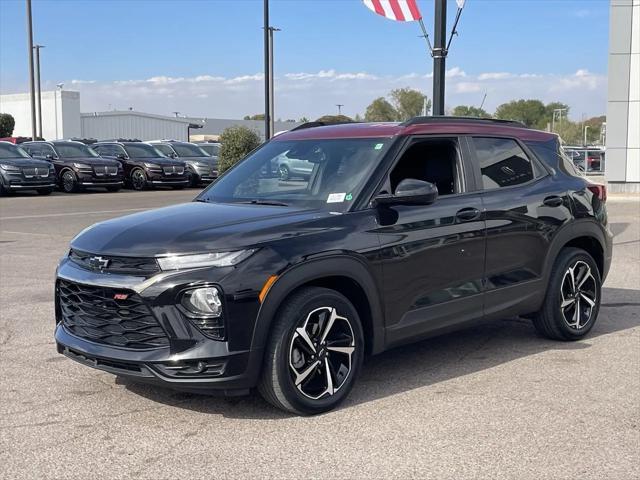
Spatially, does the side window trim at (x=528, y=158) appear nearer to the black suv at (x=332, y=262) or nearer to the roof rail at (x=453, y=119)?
the black suv at (x=332, y=262)

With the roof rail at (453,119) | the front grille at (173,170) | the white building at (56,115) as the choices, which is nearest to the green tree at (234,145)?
the front grille at (173,170)

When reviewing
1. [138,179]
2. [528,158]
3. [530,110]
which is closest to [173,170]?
[138,179]

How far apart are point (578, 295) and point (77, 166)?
21007 mm

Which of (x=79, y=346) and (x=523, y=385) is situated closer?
(x=79, y=346)

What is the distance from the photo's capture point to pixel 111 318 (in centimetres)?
461

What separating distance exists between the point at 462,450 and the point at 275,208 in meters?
1.97

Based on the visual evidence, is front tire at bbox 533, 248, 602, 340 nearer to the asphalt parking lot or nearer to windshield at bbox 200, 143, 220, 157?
the asphalt parking lot

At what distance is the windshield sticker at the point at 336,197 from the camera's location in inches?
204

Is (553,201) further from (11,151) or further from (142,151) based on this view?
(142,151)

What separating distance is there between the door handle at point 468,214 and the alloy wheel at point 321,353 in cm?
129

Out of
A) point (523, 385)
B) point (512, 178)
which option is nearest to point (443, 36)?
point (512, 178)

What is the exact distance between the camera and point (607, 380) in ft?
18.2

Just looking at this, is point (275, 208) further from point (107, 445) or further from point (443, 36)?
point (443, 36)

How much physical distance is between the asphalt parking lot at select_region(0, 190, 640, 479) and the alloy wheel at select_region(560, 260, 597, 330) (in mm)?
208
